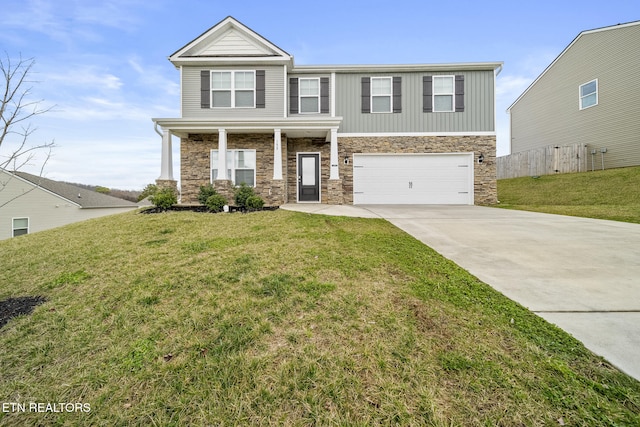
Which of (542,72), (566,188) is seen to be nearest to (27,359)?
(566,188)

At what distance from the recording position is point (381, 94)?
40.9ft

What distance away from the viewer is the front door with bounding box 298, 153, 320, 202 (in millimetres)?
12703

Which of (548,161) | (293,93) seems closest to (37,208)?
(293,93)

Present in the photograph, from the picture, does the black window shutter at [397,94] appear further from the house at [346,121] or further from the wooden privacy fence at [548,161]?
the wooden privacy fence at [548,161]

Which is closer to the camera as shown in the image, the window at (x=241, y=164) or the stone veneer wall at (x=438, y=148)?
the window at (x=241, y=164)

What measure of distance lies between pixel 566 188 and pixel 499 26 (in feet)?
27.3

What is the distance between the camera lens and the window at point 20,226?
19.8 meters

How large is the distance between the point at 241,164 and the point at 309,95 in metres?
4.21

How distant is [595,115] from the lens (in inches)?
619

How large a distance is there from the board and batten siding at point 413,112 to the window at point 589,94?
27.8 feet

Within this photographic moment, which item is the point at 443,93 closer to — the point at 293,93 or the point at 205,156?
the point at 293,93

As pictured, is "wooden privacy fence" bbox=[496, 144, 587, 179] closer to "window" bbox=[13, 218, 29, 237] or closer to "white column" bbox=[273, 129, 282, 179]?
"white column" bbox=[273, 129, 282, 179]

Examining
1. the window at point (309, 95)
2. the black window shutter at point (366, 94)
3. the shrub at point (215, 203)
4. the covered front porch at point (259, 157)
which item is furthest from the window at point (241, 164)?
the black window shutter at point (366, 94)

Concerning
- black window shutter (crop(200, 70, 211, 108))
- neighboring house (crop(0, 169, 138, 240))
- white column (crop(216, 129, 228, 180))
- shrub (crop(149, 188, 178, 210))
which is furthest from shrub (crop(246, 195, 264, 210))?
neighboring house (crop(0, 169, 138, 240))
